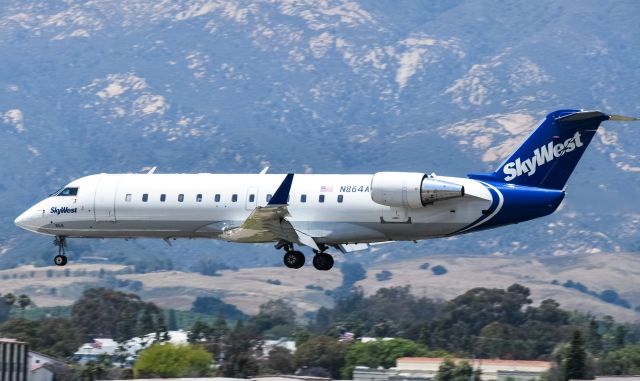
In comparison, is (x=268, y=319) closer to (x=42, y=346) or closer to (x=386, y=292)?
(x=386, y=292)

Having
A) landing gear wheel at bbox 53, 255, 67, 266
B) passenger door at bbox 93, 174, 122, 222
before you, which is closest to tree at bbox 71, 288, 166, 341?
landing gear wheel at bbox 53, 255, 67, 266

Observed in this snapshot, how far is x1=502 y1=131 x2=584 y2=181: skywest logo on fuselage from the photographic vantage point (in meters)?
60.2

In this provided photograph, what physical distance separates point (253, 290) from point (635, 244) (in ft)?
186

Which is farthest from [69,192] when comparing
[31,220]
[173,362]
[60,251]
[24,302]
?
[24,302]

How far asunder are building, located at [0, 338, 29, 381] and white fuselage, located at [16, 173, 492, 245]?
35.3 ft

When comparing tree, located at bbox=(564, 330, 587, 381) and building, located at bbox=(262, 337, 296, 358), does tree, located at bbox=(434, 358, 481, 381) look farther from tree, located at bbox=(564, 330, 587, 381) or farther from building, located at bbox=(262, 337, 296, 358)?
building, located at bbox=(262, 337, 296, 358)

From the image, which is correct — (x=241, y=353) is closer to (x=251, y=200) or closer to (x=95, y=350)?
(x=95, y=350)

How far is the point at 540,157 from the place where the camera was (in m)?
60.5

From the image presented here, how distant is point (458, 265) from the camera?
160 m

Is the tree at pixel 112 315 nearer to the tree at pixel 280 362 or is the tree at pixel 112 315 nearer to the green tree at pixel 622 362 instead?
the tree at pixel 280 362

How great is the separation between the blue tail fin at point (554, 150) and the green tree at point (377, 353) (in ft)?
103

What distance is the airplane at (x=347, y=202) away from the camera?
5966 cm

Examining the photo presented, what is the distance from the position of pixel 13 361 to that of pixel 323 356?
22893mm

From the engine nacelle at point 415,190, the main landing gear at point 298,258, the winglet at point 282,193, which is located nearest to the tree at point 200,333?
the main landing gear at point 298,258
